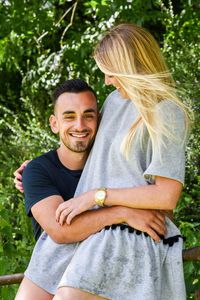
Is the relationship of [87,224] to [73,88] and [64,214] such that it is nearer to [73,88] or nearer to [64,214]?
[64,214]

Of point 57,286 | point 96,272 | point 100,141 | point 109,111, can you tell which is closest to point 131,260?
point 96,272

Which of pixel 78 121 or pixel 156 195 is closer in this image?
pixel 156 195

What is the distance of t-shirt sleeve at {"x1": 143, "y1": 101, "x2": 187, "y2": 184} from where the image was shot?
6.13ft

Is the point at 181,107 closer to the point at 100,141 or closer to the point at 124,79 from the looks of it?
the point at 124,79

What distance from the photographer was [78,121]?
7.50 ft

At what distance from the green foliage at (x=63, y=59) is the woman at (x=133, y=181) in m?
1.13

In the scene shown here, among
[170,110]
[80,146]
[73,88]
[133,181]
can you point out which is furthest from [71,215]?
[73,88]

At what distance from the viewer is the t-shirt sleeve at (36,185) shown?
2174 millimetres

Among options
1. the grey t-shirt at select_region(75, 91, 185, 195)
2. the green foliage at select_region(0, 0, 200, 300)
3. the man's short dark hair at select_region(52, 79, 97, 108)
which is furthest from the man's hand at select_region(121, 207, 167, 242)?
the green foliage at select_region(0, 0, 200, 300)

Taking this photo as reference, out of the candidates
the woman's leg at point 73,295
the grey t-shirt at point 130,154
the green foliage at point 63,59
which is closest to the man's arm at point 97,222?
the grey t-shirt at point 130,154

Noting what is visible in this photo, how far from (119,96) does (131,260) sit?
0.78 m

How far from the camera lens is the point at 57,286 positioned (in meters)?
2.04

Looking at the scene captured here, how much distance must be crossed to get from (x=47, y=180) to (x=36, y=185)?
2.5 inches

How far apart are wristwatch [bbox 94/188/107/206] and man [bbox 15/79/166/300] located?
0.06 metres
